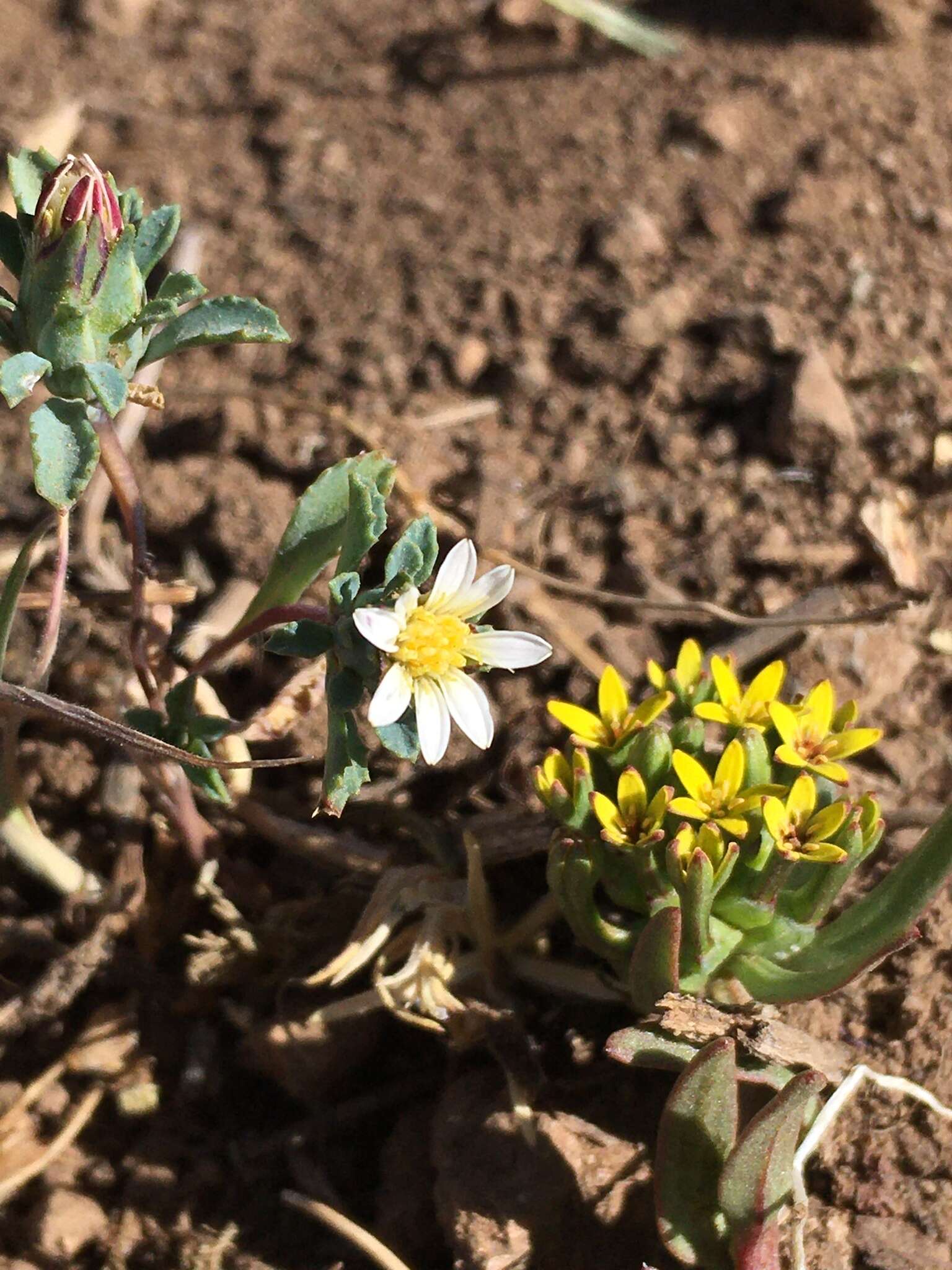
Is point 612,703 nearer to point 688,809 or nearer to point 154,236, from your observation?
point 688,809

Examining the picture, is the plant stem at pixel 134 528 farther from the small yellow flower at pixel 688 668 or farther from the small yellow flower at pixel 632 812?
the small yellow flower at pixel 688 668

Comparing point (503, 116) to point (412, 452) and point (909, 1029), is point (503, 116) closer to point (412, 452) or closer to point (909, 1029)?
point (412, 452)

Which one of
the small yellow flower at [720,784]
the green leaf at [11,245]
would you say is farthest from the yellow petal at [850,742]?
the green leaf at [11,245]

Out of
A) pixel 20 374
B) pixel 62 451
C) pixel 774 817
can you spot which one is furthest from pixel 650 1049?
pixel 20 374

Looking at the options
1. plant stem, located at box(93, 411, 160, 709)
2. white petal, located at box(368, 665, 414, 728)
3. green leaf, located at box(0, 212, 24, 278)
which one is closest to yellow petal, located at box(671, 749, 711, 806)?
white petal, located at box(368, 665, 414, 728)

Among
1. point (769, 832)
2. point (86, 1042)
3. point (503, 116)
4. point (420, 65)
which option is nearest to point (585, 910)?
point (769, 832)

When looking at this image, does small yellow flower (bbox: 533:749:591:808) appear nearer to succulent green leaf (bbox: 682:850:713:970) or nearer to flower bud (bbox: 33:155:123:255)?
succulent green leaf (bbox: 682:850:713:970)
